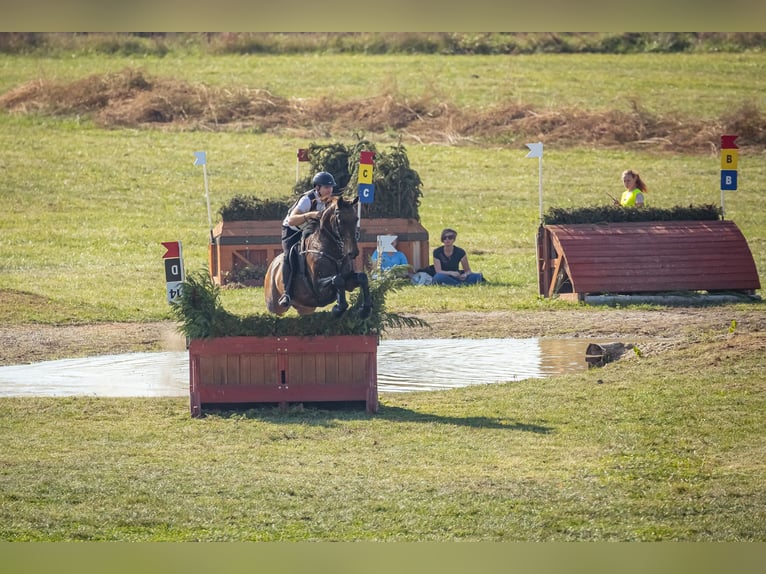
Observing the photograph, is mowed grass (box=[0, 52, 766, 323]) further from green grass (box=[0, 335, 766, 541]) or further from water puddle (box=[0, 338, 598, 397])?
green grass (box=[0, 335, 766, 541])

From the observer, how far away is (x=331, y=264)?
11.4 m

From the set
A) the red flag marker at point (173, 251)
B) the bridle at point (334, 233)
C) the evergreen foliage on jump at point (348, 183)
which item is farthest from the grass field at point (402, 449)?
the red flag marker at point (173, 251)

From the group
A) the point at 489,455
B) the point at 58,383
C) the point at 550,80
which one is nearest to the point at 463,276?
the point at 58,383

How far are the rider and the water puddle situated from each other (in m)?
1.47

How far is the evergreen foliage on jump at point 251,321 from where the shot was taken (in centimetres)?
1103

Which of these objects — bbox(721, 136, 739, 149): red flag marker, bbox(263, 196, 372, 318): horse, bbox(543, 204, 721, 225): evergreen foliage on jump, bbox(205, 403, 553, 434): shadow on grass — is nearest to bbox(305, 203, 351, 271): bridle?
bbox(263, 196, 372, 318): horse

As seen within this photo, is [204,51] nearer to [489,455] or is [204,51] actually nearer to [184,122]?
[184,122]

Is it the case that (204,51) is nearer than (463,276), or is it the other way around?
(463,276)

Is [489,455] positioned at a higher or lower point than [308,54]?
lower

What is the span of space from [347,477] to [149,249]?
46.5ft

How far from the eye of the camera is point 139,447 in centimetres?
1010

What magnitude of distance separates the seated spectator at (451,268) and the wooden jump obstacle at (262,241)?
441 millimetres

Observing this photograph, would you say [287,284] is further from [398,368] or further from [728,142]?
[728,142]

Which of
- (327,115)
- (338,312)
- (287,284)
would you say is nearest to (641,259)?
(287,284)
